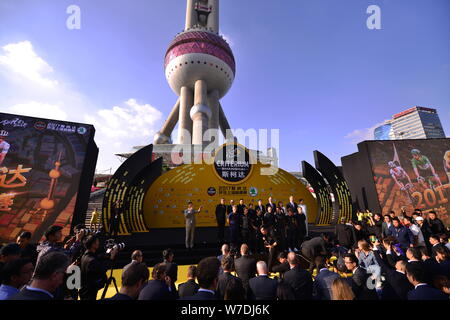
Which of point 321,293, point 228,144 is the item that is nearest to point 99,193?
point 228,144

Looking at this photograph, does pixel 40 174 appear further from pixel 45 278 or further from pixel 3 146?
pixel 45 278

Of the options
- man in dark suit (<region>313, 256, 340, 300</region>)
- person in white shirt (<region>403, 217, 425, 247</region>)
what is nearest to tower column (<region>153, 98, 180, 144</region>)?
person in white shirt (<region>403, 217, 425, 247</region>)

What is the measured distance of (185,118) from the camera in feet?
102

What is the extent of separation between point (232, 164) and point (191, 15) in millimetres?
37792

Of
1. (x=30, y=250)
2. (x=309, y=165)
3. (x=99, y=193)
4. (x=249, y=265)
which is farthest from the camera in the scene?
(x=99, y=193)

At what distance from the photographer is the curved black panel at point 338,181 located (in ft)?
32.2

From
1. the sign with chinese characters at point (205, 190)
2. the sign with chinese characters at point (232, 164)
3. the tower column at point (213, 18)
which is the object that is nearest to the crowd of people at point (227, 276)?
the sign with chinese characters at point (205, 190)

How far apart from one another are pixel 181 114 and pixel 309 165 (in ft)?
84.2

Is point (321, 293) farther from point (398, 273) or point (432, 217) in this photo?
point (432, 217)

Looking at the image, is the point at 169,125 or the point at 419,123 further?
the point at 419,123

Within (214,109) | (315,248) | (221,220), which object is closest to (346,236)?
(315,248)

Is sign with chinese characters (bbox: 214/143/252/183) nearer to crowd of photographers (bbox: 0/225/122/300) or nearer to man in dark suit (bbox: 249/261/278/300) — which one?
crowd of photographers (bbox: 0/225/122/300)

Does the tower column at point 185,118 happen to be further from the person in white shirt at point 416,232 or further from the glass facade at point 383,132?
the glass facade at point 383,132

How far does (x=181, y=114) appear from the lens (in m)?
31.6
